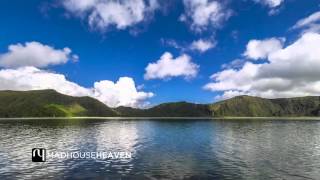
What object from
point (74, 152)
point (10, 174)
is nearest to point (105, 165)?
point (10, 174)

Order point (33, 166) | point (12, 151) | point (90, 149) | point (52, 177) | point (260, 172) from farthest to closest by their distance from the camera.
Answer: point (90, 149) < point (12, 151) < point (33, 166) < point (260, 172) < point (52, 177)

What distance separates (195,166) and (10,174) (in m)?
32.3

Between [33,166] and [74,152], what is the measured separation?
2066 cm

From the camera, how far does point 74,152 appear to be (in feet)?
260

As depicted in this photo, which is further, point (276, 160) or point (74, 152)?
point (74, 152)

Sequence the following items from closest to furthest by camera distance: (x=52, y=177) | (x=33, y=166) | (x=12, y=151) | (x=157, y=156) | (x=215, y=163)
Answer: (x=52, y=177), (x=33, y=166), (x=215, y=163), (x=157, y=156), (x=12, y=151)

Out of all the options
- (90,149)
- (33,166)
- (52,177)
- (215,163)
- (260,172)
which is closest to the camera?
(52,177)

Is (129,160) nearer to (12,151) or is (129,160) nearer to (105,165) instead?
(105,165)

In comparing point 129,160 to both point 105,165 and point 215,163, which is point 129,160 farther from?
point 215,163

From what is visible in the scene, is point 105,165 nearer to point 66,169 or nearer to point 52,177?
point 66,169

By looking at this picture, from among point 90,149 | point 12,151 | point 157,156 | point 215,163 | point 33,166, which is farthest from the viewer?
point 90,149

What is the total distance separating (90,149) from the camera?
282 feet

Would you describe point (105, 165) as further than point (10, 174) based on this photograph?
Yes

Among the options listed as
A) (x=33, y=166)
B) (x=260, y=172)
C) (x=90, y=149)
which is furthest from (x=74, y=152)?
(x=260, y=172)
